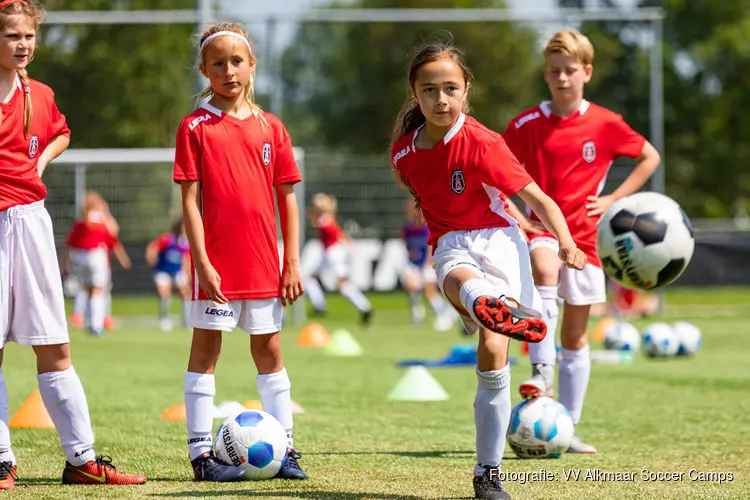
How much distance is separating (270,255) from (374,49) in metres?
36.2

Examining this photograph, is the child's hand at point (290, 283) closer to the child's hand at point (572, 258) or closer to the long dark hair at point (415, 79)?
the long dark hair at point (415, 79)

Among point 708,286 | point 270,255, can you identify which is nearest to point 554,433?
point 270,255

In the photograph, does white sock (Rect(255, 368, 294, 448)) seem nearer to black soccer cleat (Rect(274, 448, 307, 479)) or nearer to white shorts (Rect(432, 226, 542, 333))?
black soccer cleat (Rect(274, 448, 307, 479))

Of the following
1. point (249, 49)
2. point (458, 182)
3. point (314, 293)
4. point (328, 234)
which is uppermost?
point (249, 49)

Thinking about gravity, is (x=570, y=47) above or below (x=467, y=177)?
above

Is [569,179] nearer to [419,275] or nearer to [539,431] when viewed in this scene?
[539,431]

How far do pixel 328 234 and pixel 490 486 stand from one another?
15.9 meters

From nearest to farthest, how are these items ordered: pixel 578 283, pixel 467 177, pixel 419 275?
pixel 467 177, pixel 578 283, pixel 419 275

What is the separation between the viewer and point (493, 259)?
16.9ft

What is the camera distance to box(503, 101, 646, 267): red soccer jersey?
6742 millimetres

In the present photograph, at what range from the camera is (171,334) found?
1783 centimetres

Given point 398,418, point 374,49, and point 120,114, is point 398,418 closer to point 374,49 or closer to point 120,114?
point 374,49

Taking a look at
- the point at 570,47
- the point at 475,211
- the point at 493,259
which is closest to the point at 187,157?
the point at 475,211

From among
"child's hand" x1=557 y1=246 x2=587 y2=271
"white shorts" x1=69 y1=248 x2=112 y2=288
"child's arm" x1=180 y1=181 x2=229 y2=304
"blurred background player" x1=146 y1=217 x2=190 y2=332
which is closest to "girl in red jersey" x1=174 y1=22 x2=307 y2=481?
"child's arm" x1=180 y1=181 x2=229 y2=304
